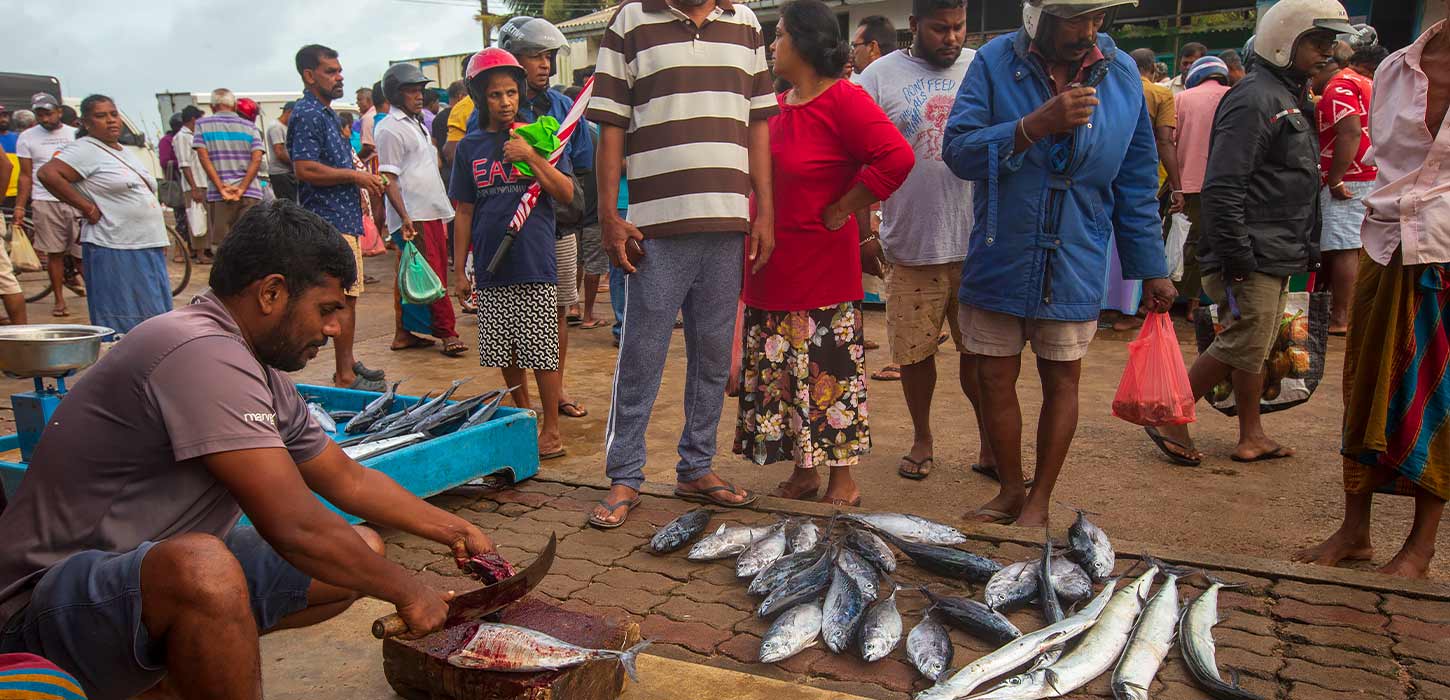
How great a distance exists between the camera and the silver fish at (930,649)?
112 inches

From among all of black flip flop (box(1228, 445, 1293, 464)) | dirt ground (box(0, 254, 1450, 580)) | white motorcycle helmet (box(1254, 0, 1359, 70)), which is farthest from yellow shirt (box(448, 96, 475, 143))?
black flip flop (box(1228, 445, 1293, 464))

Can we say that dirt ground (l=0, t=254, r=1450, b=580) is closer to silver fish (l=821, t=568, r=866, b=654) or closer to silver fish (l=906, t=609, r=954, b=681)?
silver fish (l=821, t=568, r=866, b=654)

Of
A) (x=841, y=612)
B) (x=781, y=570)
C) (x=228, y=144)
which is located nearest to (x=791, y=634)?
(x=841, y=612)

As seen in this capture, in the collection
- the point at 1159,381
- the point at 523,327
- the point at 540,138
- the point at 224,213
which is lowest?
the point at 1159,381

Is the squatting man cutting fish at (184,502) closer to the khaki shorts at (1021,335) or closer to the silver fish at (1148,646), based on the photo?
the silver fish at (1148,646)

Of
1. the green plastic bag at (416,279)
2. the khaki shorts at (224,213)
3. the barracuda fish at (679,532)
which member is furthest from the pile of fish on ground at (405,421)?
the khaki shorts at (224,213)

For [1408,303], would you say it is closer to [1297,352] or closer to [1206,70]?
[1297,352]

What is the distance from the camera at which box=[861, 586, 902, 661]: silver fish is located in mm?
2955

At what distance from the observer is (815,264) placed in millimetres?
4125

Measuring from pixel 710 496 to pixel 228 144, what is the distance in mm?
9049

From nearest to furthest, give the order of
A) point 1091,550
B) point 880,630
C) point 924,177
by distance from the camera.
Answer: point 880,630 < point 1091,550 < point 924,177

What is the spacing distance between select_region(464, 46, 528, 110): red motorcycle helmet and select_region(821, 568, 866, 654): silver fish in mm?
3091

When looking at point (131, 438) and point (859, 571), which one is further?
point (859, 571)

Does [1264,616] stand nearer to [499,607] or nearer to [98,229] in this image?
[499,607]
